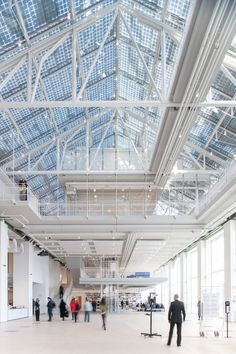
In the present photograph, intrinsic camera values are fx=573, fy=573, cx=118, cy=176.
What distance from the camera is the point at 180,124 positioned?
2666 centimetres

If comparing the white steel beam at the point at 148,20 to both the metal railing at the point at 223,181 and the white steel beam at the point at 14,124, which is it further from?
the metal railing at the point at 223,181

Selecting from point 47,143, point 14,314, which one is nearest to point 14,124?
point 47,143

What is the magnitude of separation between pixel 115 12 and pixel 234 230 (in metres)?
25.5

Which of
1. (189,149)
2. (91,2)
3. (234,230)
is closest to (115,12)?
(91,2)

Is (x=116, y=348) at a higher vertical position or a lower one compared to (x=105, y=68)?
lower

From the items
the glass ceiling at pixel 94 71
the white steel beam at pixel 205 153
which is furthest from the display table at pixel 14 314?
the white steel beam at pixel 205 153

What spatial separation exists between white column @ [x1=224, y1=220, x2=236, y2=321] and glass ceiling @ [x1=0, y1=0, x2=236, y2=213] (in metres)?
3.73

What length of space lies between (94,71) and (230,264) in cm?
2044

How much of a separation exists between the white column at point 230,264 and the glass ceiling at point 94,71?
373 cm

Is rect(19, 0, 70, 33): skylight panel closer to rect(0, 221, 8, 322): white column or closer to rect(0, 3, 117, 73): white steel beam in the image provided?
rect(0, 3, 117, 73): white steel beam

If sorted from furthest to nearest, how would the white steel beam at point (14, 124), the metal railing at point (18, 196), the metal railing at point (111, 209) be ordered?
the metal railing at point (111, 209)
the metal railing at point (18, 196)
the white steel beam at point (14, 124)

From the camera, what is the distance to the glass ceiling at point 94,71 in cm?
2542

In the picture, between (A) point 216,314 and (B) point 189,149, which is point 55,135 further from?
(A) point 216,314

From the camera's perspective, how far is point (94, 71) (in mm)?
34844
